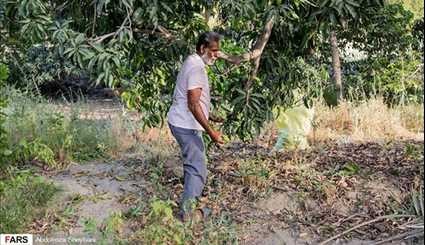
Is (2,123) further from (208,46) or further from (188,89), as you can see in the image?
(208,46)

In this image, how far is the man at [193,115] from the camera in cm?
413

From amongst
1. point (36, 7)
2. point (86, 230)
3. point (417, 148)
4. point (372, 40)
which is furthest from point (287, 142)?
point (372, 40)

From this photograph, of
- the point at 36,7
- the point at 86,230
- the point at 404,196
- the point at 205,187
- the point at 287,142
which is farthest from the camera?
the point at 287,142

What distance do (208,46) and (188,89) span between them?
351 millimetres

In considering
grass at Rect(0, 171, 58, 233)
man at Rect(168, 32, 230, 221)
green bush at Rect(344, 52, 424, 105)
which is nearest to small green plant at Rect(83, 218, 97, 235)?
grass at Rect(0, 171, 58, 233)

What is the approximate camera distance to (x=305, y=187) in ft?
15.2

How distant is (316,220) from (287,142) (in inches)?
78.9

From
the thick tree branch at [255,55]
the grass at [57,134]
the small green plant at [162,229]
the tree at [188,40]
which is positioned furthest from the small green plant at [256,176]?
the grass at [57,134]

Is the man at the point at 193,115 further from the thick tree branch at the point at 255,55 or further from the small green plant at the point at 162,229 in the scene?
the thick tree branch at the point at 255,55

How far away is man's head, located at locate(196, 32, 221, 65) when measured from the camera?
4.20 metres

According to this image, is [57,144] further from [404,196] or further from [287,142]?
[404,196]

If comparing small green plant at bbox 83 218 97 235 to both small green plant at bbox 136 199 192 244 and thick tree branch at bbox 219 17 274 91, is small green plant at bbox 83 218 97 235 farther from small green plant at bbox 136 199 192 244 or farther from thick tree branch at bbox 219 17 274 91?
thick tree branch at bbox 219 17 274 91

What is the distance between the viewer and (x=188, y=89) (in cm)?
413

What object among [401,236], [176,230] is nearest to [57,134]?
[176,230]
